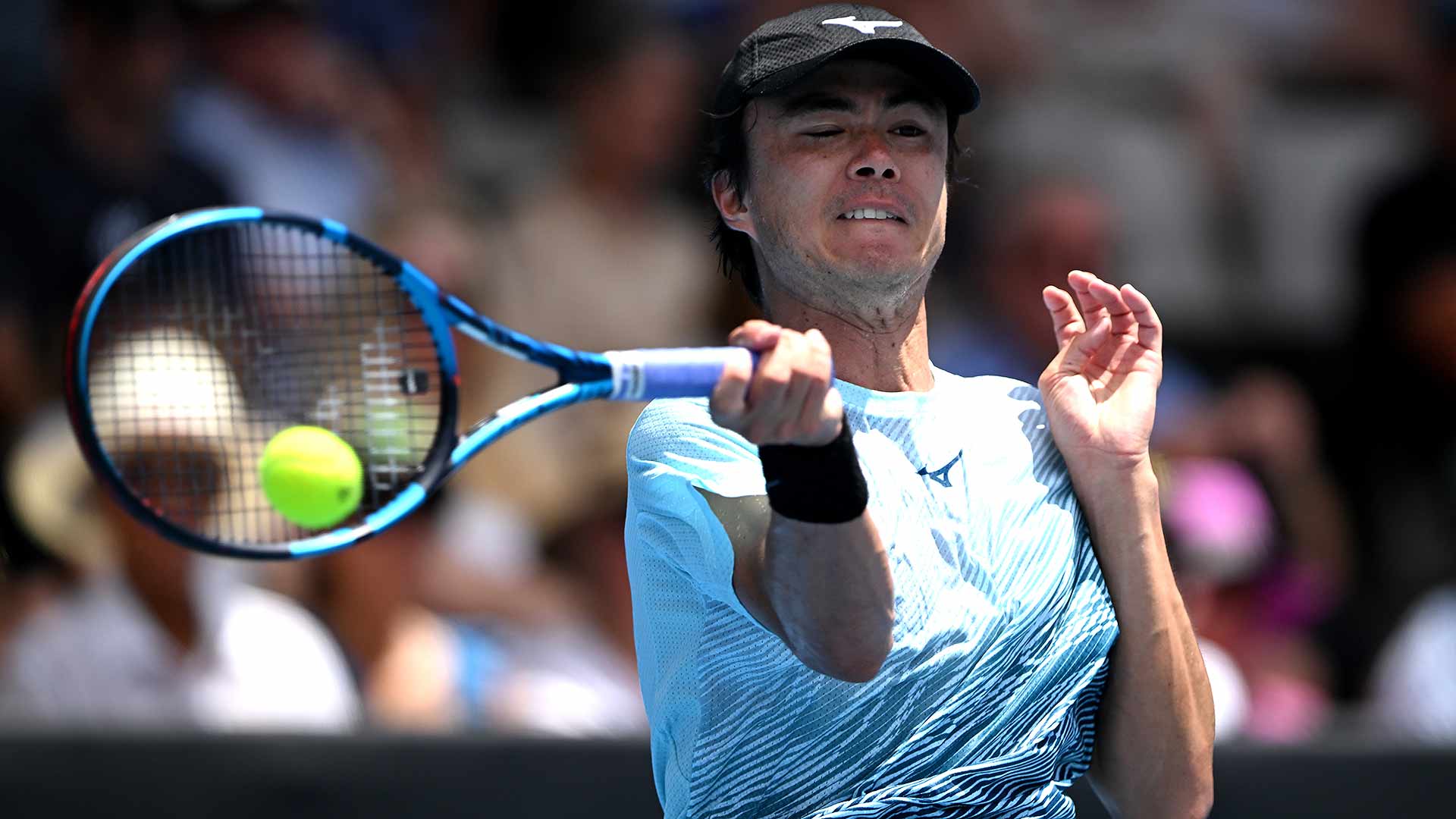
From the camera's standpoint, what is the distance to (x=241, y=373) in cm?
439

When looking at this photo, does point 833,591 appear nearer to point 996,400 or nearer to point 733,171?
point 996,400

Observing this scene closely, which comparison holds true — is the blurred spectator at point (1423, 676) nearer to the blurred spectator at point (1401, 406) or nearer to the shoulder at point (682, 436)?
the blurred spectator at point (1401, 406)

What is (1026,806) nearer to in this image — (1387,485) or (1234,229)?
(1387,485)

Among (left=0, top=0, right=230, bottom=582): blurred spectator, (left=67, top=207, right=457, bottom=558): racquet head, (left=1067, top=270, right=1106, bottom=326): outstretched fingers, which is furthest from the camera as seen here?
(left=0, top=0, right=230, bottom=582): blurred spectator

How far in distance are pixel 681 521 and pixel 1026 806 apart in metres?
0.60

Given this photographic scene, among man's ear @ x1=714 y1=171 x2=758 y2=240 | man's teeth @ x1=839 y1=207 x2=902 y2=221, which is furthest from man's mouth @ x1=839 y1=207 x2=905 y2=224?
man's ear @ x1=714 y1=171 x2=758 y2=240

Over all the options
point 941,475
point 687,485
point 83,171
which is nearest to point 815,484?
point 687,485

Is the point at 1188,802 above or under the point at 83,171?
under

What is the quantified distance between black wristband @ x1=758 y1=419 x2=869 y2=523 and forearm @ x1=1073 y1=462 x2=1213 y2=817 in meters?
0.58

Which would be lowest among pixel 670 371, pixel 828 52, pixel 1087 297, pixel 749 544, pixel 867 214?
pixel 749 544

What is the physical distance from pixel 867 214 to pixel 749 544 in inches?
20.9

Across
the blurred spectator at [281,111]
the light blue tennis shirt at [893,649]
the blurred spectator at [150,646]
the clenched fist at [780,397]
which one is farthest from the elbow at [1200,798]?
the blurred spectator at [281,111]

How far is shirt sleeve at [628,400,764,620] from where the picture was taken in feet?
7.84

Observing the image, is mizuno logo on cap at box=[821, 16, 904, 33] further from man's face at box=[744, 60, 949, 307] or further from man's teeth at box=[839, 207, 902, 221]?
man's teeth at box=[839, 207, 902, 221]
